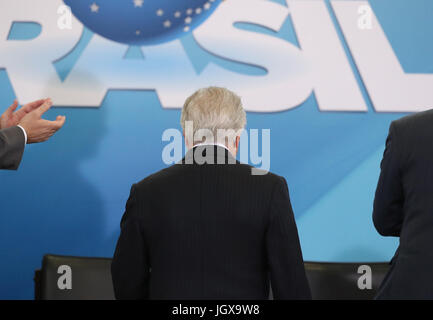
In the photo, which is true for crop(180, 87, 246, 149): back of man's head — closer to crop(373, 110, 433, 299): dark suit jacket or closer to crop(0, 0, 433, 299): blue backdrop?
crop(373, 110, 433, 299): dark suit jacket

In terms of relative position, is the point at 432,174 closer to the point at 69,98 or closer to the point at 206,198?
the point at 206,198

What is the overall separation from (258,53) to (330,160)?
749 mm

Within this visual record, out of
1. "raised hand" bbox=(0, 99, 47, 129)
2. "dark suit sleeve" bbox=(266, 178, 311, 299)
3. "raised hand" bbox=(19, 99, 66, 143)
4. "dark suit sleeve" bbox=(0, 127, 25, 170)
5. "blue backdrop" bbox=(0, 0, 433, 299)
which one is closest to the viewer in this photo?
"dark suit sleeve" bbox=(266, 178, 311, 299)

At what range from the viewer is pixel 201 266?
4.94 ft

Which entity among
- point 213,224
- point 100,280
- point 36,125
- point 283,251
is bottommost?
point 100,280

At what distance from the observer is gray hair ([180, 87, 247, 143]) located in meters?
1.55

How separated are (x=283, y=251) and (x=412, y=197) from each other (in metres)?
0.44

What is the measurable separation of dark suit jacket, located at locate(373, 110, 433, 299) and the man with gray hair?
12.3 inches

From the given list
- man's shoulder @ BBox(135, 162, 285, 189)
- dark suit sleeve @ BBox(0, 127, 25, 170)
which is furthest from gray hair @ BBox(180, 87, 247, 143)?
dark suit sleeve @ BBox(0, 127, 25, 170)

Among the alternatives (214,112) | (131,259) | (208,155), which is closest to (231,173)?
(208,155)

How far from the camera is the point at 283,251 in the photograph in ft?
4.94

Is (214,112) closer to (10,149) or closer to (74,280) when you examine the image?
(10,149)

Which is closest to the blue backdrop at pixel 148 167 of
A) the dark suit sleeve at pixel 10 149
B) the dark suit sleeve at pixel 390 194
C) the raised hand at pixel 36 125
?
the raised hand at pixel 36 125

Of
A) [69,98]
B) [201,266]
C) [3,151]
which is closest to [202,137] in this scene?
[201,266]
